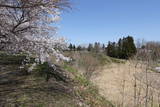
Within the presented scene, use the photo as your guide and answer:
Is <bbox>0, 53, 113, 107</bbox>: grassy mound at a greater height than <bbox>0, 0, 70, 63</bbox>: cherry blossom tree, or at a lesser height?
lesser

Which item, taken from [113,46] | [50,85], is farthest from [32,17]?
[113,46]

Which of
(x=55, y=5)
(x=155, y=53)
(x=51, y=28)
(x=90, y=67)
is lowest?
(x=90, y=67)

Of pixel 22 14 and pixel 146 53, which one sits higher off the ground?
pixel 22 14

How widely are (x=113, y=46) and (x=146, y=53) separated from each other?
34531 millimetres

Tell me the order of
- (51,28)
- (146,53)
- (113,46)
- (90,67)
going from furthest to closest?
(113,46)
(90,67)
(51,28)
(146,53)

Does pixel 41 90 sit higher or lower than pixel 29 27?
lower

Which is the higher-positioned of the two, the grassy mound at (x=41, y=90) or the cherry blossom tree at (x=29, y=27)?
the cherry blossom tree at (x=29, y=27)

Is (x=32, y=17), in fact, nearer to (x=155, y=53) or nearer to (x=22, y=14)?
(x=22, y=14)

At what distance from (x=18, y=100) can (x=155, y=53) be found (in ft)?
11.1

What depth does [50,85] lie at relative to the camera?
19.6 feet

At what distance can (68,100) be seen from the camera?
17.3ft

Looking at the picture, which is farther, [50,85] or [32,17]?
[50,85]

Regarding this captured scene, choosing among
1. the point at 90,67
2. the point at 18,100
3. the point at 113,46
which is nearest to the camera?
the point at 18,100

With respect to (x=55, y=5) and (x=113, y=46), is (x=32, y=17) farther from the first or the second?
(x=113, y=46)
